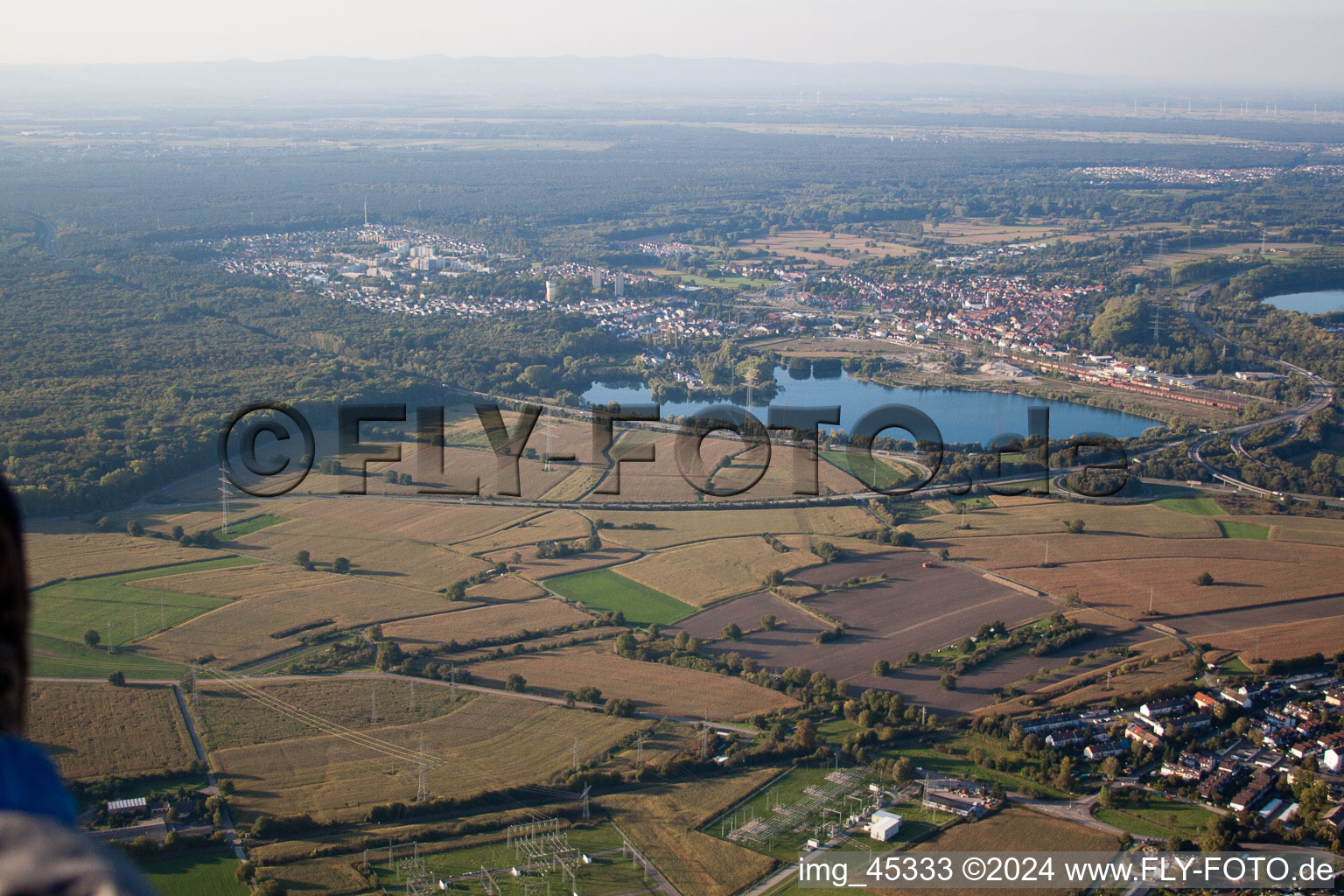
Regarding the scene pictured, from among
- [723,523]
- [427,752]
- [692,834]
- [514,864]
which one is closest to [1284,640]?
[723,523]

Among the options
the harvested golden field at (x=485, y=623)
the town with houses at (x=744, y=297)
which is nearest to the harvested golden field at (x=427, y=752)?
the harvested golden field at (x=485, y=623)

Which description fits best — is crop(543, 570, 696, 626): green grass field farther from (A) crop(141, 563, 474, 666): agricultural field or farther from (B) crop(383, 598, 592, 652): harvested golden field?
(A) crop(141, 563, 474, 666): agricultural field

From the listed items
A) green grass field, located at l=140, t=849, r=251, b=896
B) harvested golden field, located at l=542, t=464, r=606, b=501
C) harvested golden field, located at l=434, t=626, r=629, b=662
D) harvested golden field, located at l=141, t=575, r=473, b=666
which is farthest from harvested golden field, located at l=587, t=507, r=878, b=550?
green grass field, located at l=140, t=849, r=251, b=896

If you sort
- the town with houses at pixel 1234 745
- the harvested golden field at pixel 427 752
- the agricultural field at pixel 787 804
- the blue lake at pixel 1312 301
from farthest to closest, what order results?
the blue lake at pixel 1312 301
the town with houses at pixel 1234 745
the harvested golden field at pixel 427 752
the agricultural field at pixel 787 804

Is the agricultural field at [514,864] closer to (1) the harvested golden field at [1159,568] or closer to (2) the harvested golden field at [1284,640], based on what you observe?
(1) the harvested golden field at [1159,568]

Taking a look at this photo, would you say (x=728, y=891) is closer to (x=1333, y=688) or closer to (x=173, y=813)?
(x=173, y=813)

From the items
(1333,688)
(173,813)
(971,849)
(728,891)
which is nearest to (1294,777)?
(1333,688)

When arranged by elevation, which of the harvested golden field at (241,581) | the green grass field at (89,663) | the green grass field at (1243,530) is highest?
the green grass field at (1243,530)
